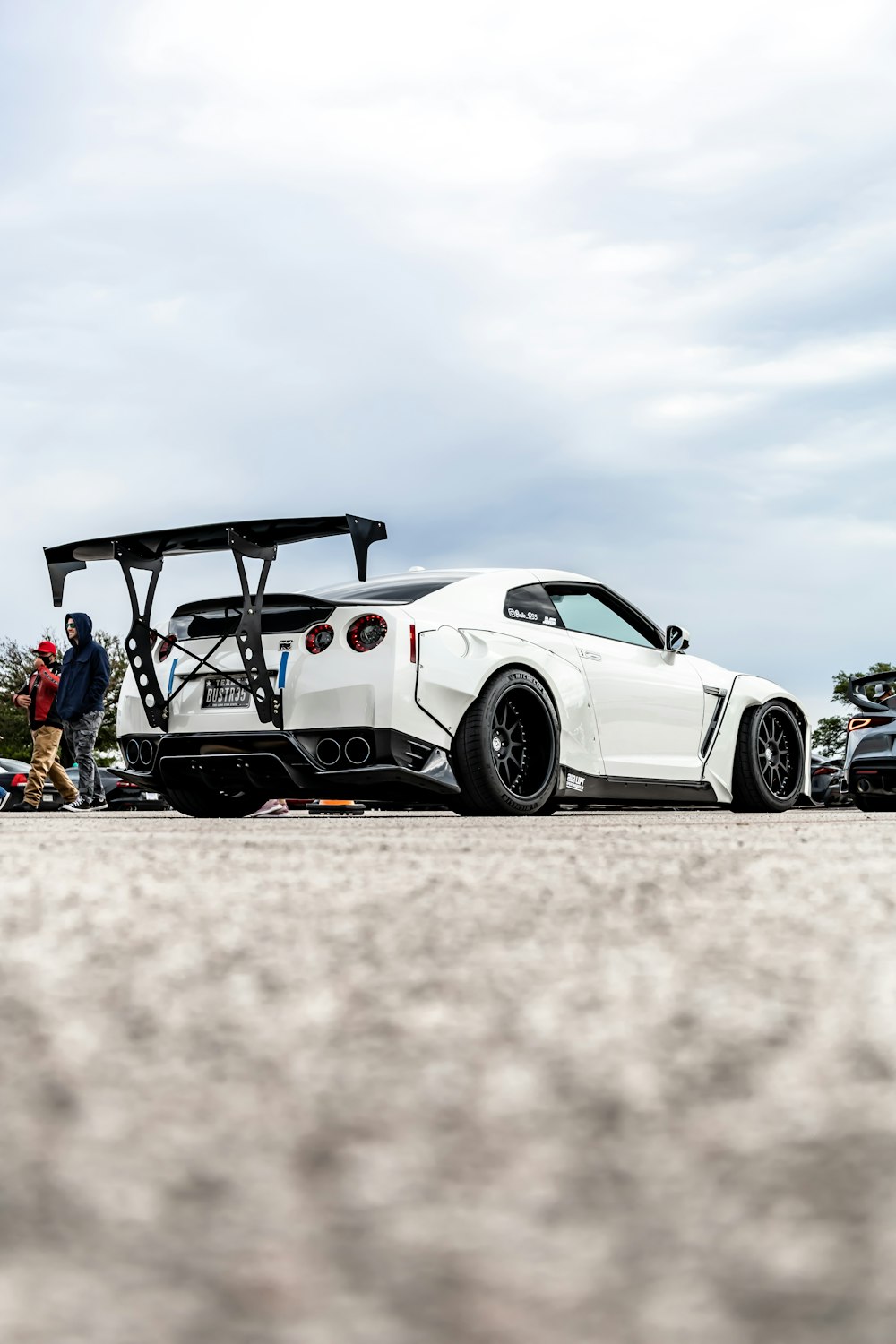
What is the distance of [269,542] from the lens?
24.4 feet

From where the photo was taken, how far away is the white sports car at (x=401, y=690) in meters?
7.02

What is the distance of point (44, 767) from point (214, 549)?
6.25m

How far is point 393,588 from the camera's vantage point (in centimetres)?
774

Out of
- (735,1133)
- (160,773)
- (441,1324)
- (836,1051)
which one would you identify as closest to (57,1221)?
(441,1324)

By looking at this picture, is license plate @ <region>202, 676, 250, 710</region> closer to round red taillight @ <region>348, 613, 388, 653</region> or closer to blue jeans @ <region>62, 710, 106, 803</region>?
round red taillight @ <region>348, 613, 388, 653</region>

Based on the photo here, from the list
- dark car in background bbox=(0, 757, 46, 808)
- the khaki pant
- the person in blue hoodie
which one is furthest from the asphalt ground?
dark car in background bbox=(0, 757, 46, 808)

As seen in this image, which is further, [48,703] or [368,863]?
[48,703]

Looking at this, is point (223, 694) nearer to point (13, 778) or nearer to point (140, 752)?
point (140, 752)

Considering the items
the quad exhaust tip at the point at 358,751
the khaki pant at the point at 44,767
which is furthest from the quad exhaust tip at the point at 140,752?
the khaki pant at the point at 44,767

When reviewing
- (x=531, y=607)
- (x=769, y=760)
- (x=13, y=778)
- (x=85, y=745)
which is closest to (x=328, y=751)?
(x=531, y=607)

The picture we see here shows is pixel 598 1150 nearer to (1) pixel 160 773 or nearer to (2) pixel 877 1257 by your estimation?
(2) pixel 877 1257

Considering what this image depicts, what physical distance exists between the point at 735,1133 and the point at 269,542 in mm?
6547

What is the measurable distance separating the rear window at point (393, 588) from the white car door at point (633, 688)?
0.84 metres

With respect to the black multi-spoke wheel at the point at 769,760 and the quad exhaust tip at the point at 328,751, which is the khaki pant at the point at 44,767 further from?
the black multi-spoke wheel at the point at 769,760
